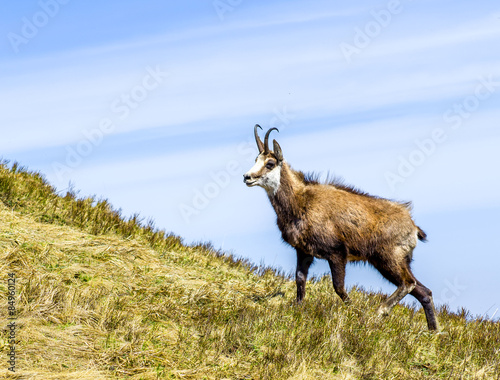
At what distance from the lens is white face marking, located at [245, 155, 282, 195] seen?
967 centimetres

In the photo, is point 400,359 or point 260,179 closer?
point 400,359

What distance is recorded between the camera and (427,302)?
32.6ft

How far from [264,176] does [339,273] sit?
6.06 feet

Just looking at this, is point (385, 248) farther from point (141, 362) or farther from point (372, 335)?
point (141, 362)

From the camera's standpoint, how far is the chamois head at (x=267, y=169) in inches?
380

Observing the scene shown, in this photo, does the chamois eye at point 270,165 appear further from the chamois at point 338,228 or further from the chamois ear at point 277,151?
the chamois ear at point 277,151

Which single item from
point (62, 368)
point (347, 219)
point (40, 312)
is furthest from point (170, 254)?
point (62, 368)

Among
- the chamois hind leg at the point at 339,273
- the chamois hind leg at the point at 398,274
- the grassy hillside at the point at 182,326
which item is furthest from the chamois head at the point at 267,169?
the chamois hind leg at the point at 398,274

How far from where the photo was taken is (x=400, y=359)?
8.07 metres

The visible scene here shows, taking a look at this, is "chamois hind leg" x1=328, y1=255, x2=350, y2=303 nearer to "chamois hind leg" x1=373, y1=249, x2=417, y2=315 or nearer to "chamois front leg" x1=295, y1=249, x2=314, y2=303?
"chamois front leg" x1=295, y1=249, x2=314, y2=303

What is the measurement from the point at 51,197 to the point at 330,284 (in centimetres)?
584

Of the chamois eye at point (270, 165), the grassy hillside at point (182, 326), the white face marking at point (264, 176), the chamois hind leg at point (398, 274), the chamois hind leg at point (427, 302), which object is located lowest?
the grassy hillside at point (182, 326)

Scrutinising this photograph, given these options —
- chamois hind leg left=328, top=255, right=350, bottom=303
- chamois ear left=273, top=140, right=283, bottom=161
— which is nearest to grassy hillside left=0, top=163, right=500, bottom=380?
chamois hind leg left=328, top=255, right=350, bottom=303

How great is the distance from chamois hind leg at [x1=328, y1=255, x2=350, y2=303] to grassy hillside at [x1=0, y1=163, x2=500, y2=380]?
198 mm
